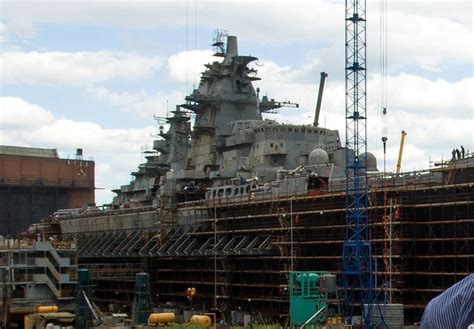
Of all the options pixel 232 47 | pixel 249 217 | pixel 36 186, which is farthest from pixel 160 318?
pixel 36 186

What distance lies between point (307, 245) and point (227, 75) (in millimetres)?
33727

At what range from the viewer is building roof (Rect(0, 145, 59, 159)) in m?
144

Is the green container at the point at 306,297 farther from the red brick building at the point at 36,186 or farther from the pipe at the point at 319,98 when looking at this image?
the red brick building at the point at 36,186

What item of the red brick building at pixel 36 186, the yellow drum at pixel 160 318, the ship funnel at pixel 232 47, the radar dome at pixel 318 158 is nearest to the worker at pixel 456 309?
the yellow drum at pixel 160 318

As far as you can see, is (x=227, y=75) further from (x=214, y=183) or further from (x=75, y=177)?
(x=75, y=177)

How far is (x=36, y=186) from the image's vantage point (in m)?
138

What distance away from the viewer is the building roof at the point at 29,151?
144m

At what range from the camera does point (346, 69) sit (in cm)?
6775

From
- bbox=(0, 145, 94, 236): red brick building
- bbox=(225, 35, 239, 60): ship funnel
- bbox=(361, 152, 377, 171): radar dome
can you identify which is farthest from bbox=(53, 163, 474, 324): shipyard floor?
bbox=(0, 145, 94, 236): red brick building

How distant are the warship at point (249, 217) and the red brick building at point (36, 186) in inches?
785

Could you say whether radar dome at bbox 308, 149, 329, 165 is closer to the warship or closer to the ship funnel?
the warship

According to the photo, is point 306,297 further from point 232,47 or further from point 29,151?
point 29,151

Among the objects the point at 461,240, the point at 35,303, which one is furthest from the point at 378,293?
the point at 35,303

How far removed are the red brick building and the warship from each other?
19927mm
